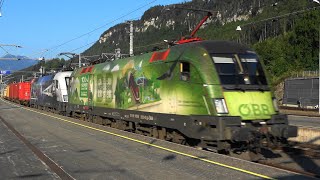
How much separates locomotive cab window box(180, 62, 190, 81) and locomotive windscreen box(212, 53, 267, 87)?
2.91 ft

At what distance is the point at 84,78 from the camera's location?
23031mm

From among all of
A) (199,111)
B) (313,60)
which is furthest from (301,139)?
(313,60)

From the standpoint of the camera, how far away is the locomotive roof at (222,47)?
12.0m

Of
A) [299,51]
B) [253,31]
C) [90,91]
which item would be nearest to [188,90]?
[90,91]

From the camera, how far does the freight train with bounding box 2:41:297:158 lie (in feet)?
36.0

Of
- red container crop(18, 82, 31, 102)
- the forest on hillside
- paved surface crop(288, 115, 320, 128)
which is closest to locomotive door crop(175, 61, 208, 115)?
the forest on hillside

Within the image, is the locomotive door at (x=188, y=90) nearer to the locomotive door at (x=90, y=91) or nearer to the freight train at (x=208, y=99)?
the freight train at (x=208, y=99)

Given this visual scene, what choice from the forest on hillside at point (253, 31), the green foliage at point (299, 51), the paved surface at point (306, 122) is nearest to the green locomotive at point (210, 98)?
the forest on hillside at point (253, 31)

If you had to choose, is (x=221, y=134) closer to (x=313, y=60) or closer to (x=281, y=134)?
(x=281, y=134)

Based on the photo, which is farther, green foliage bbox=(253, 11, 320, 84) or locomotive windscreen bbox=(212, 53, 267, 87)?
green foliage bbox=(253, 11, 320, 84)

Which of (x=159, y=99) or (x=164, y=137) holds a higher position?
(x=159, y=99)

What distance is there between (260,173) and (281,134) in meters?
2.97

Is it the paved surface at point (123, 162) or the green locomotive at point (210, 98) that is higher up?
the green locomotive at point (210, 98)

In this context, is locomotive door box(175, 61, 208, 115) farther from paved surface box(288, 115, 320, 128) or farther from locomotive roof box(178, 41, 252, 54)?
paved surface box(288, 115, 320, 128)
